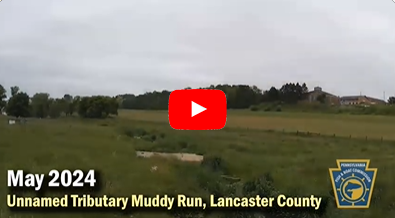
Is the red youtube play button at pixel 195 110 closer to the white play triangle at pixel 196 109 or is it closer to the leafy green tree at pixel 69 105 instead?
the white play triangle at pixel 196 109

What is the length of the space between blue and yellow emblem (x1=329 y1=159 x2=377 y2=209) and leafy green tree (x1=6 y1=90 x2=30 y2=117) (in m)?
2.40

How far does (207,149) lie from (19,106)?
186cm

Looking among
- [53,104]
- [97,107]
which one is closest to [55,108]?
[53,104]

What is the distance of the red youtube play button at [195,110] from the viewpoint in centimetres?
188

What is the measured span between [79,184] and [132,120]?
3.35 ft

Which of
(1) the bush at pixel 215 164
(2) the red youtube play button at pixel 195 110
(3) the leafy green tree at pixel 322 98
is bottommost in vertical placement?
(1) the bush at pixel 215 164

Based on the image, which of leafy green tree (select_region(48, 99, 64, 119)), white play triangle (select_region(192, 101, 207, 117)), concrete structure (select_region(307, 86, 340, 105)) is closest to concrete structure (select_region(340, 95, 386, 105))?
concrete structure (select_region(307, 86, 340, 105))

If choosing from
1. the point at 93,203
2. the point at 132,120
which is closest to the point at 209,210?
the point at 93,203

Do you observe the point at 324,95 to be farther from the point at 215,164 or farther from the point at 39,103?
the point at 39,103

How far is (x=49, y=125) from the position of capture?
123 inches

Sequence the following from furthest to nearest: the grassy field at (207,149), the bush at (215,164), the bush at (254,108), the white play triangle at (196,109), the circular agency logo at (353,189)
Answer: the bush at (215,164) → the bush at (254,108) → the grassy field at (207,149) → the circular agency logo at (353,189) → the white play triangle at (196,109)

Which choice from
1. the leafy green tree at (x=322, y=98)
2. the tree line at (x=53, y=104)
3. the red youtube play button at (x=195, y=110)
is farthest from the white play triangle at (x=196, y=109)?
the leafy green tree at (x=322, y=98)

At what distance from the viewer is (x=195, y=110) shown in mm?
1869

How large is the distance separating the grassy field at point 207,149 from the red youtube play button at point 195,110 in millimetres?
608
